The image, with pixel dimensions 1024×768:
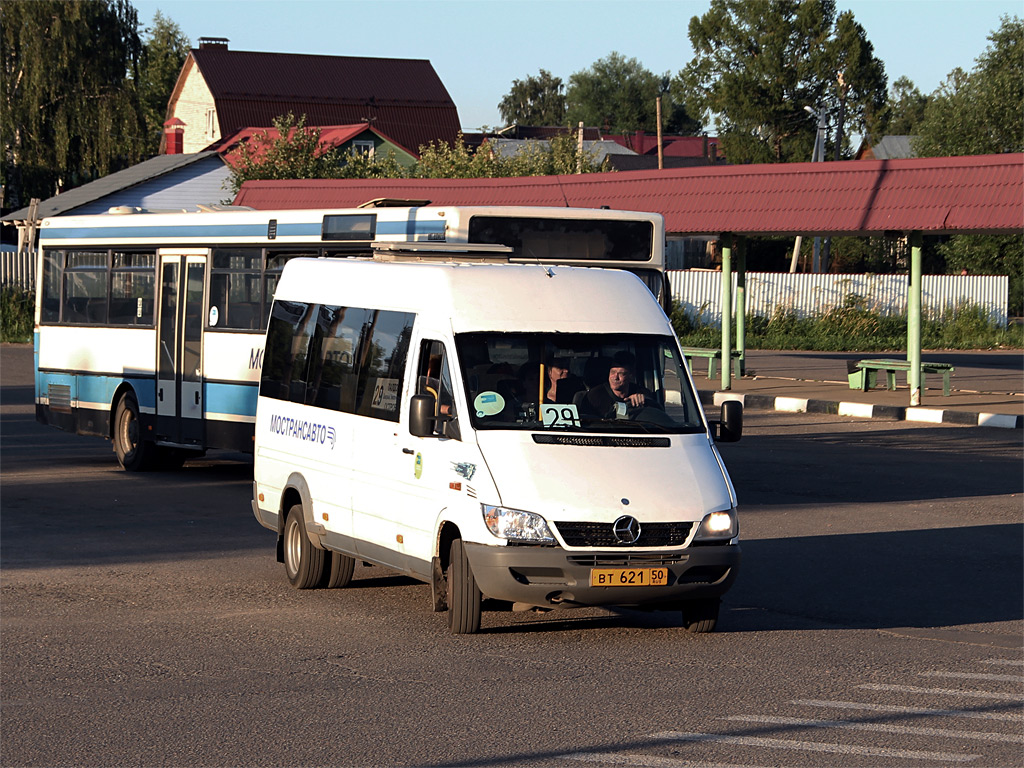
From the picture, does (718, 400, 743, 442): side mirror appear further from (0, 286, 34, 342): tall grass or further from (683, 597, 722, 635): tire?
(0, 286, 34, 342): tall grass

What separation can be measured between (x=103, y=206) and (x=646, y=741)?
56.8 meters

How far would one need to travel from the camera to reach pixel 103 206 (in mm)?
59688

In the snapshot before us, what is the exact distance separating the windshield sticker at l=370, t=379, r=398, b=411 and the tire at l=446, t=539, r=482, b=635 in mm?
1234

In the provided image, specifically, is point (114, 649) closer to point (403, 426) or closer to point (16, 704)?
point (16, 704)

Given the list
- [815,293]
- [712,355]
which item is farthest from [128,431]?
[815,293]

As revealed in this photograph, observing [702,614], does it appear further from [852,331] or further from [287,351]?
[852,331]

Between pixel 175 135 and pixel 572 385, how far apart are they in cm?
7454

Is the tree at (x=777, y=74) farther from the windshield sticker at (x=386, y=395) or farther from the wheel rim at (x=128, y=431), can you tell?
the windshield sticker at (x=386, y=395)

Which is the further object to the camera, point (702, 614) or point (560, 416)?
point (560, 416)

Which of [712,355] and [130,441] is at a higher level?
[712,355]

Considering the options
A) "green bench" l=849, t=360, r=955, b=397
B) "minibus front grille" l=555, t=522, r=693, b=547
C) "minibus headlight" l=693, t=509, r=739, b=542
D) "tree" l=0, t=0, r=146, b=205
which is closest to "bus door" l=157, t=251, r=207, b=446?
"minibus front grille" l=555, t=522, r=693, b=547

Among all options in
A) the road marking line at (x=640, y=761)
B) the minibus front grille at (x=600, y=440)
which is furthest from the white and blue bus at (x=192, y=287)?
the road marking line at (x=640, y=761)

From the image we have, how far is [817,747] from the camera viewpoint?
6195 millimetres

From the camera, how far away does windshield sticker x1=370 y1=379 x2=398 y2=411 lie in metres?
9.24
